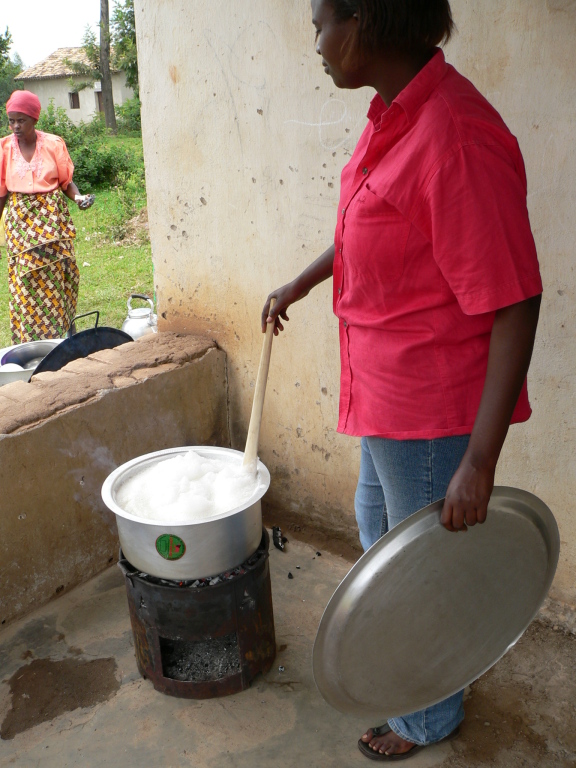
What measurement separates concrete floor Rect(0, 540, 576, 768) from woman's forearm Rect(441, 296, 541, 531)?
111cm

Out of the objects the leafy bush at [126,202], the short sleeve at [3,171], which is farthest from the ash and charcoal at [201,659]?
the leafy bush at [126,202]

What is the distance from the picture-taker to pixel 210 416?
343cm

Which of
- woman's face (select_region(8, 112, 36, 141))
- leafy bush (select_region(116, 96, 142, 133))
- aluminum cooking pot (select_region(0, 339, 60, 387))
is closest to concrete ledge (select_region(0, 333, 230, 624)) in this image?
aluminum cooking pot (select_region(0, 339, 60, 387))

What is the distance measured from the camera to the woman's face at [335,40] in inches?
54.6

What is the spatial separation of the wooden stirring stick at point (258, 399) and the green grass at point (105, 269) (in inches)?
200

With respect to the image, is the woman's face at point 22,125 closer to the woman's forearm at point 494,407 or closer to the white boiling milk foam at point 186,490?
the white boiling milk foam at point 186,490

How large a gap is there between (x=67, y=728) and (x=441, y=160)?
2098mm

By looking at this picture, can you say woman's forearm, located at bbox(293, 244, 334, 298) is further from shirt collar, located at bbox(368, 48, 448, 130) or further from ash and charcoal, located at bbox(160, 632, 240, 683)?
ash and charcoal, located at bbox(160, 632, 240, 683)

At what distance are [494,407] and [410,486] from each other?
0.40 metres

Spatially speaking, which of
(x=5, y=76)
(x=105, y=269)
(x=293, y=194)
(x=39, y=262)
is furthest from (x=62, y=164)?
(x=5, y=76)

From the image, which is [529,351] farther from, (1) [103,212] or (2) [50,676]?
(1) [103,212]

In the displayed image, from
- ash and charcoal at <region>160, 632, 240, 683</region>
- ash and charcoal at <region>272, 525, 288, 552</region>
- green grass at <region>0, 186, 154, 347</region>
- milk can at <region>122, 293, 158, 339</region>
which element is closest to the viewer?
ash and charcoal at <region>160, 632, 240, 683</region>

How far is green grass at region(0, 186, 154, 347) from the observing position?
7789 mm

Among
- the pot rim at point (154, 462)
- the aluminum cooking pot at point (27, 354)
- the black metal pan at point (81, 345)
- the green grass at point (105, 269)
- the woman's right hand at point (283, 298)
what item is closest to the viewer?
the pot rim at point (154, 462)
